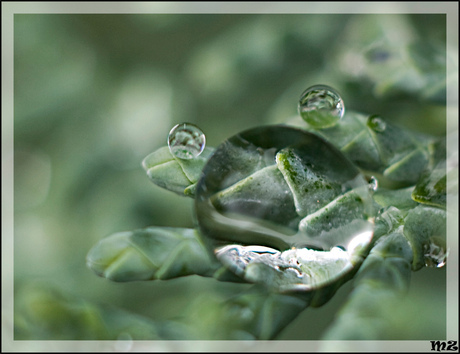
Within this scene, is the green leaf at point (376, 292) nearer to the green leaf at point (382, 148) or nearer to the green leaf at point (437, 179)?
the green leaf at point (437, 179)

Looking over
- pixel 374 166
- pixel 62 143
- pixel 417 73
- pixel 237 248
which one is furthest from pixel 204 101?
pixel 237 248

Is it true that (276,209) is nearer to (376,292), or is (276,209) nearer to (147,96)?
(376,292)

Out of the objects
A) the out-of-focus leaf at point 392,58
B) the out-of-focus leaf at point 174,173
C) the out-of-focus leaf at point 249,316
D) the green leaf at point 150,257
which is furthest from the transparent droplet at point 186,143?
the out-of-focus leaf at point 392,58

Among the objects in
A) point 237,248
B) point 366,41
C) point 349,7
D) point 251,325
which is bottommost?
point 251,325

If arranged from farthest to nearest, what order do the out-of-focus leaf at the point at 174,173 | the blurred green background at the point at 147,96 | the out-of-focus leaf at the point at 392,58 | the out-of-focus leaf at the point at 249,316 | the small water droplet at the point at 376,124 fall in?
the blurred green background at the point at 147,96
the out-of-focus leaf at the point at 392,58
the small water droplet at the point at 376,124
the out-of-focus leaf at the point at 174,173
the out-of-focus leaf at the point at 249,316

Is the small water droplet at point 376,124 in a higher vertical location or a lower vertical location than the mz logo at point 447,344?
higher

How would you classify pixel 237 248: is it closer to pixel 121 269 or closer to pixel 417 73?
pixel 121 269
